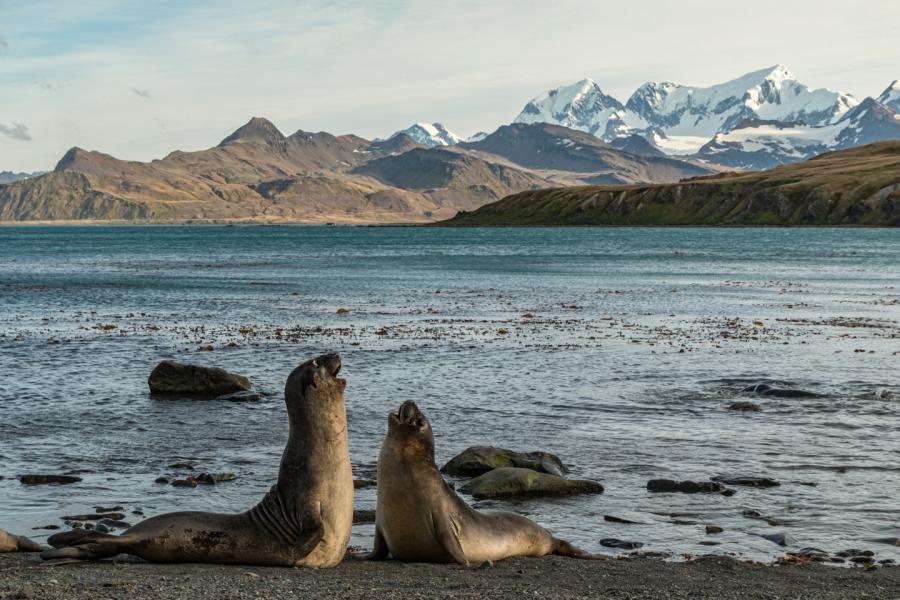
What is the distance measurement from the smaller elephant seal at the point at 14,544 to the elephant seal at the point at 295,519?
99 centimetres

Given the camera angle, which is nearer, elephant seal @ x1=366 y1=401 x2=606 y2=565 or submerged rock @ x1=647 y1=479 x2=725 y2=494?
elephant seal @ x1=366 y1=401 x2=606 y2=565

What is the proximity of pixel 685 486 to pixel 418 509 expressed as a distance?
7932mm

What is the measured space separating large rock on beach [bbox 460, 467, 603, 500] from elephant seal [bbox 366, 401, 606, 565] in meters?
5.00

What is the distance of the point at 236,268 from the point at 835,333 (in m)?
83.4

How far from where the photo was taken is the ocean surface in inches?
729

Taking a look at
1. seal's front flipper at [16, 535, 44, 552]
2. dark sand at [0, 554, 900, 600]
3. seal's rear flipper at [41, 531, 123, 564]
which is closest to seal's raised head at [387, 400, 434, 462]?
dark sand at [0, 554, 900, 600]

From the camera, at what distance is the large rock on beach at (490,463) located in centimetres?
2075

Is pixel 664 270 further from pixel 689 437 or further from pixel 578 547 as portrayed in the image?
pixel 578 547

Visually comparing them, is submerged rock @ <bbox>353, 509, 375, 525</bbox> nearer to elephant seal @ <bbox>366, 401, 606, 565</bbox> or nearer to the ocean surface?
the ocean surface

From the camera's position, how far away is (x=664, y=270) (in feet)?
341

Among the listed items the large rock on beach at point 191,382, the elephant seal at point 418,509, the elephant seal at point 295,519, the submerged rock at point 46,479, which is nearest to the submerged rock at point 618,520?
the elephant seal at point 418,509

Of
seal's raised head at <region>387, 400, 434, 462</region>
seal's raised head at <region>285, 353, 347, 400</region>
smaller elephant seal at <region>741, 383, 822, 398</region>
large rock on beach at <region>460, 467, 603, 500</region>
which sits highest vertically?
seal's raised head at <region>285, 353, 347, 400</region>

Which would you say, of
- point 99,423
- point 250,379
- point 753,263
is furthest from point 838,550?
point 753,263

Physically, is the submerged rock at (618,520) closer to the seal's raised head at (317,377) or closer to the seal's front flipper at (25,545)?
the seal's raised head at (317,377)
